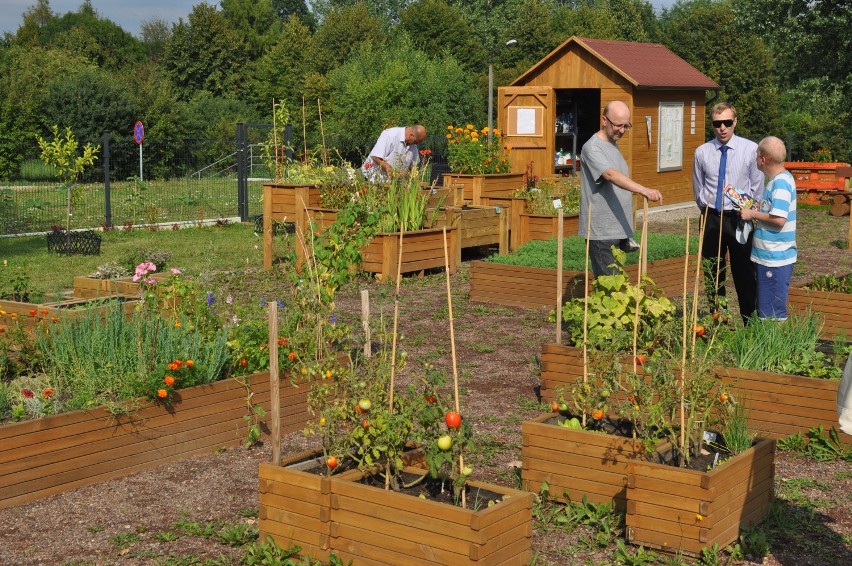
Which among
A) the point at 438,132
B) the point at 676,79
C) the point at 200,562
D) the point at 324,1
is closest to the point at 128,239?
the point at 676,79

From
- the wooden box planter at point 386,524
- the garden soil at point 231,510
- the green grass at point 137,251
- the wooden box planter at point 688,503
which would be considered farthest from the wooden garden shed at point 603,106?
the wooden box planter at point 386,524

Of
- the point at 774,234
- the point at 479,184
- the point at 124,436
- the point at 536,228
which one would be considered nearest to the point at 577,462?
the point at 124,436

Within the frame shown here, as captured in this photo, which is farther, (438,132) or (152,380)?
(438,132)

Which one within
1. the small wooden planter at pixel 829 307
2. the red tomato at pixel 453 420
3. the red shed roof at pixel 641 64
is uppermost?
the red shed roof at pixel 641 64

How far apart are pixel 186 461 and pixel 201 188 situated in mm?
18262

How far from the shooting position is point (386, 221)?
12.2m

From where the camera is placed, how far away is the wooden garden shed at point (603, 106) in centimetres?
2150

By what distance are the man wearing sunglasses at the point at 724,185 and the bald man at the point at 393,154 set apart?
5.16 meters

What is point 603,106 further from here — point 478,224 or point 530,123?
point 478,224

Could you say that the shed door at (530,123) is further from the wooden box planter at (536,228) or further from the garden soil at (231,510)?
the garden soil at (231,510)

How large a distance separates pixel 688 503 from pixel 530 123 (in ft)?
58.0

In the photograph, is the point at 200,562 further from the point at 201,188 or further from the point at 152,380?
the point at 201,188

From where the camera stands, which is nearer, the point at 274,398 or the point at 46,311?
A: the point at 274,398

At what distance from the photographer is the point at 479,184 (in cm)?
1691
